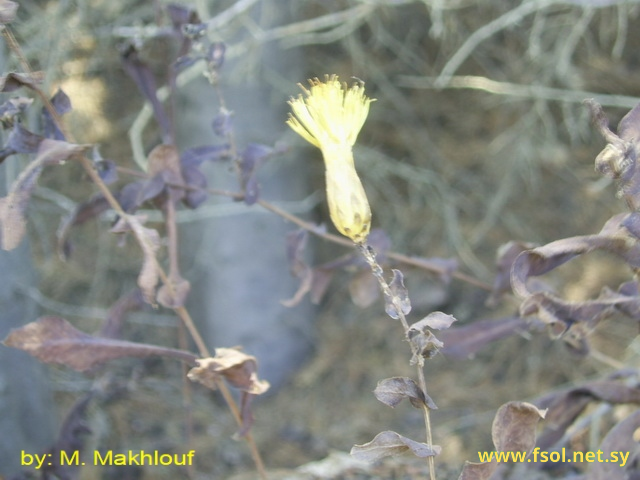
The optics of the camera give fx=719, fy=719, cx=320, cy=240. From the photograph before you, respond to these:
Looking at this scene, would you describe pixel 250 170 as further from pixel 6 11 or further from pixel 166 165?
pixel 6 11

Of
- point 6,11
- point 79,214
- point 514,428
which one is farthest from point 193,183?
point 514,428

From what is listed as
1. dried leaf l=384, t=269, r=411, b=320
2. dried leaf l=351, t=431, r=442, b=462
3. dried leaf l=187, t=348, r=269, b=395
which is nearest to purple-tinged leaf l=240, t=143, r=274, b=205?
dried leaf l=187, t=348, r=269, b=395

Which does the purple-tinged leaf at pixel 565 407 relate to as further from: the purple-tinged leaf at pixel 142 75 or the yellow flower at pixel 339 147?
the purple-tinged leaf at pixel 142 75

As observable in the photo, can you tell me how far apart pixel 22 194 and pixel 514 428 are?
73cm

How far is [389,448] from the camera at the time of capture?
907mm

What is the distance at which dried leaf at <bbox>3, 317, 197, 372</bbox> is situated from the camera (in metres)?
1.00

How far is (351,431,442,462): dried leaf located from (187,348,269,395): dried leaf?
7.6 inches

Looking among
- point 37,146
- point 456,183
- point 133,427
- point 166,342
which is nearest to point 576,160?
point 456,183

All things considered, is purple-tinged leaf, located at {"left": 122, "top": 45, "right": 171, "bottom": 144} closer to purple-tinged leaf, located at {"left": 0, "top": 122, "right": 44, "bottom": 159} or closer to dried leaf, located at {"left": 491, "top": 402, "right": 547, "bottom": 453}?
purple-tinged leaf, located at {"left": 0, "top": 122, "right": 44, "bottom": 159}

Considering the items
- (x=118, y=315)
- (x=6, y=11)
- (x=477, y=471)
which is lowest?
(x=477, y=471)

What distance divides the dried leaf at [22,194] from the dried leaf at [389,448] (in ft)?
1.68

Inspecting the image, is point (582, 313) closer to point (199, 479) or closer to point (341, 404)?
point (199, 479)

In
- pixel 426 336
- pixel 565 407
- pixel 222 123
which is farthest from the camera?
pixel 565 407

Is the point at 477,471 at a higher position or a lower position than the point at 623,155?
lower
